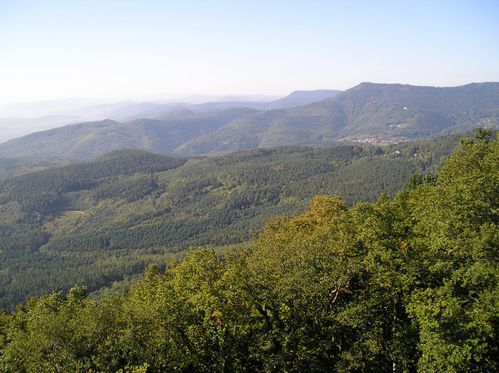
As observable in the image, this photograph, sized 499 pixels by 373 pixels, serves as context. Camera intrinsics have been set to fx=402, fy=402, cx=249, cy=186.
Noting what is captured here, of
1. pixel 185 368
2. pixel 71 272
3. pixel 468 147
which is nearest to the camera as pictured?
pixel 185 368

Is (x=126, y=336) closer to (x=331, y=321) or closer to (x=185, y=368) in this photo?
(x=185, y=368)

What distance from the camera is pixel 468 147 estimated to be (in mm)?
47312

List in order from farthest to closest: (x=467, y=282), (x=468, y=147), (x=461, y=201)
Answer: (x=468, y=147) → (x=461, y=201) → (x=467, y=282)

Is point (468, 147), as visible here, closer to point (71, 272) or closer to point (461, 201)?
point (461, 201)

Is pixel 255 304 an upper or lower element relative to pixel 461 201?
lower

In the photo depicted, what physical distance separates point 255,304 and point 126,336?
938cm

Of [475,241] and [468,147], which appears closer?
[475,241]

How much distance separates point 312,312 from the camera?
29.2 meters

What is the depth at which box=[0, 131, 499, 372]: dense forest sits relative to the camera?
A: 87.6 ft

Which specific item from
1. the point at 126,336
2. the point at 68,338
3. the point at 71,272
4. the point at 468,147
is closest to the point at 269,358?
the point at 126,336

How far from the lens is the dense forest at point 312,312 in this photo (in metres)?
26.7

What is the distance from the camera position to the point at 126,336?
1072 inches

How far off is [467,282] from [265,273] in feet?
45.6

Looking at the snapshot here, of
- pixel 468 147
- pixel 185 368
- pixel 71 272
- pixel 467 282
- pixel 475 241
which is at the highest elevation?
pixel 468 147
